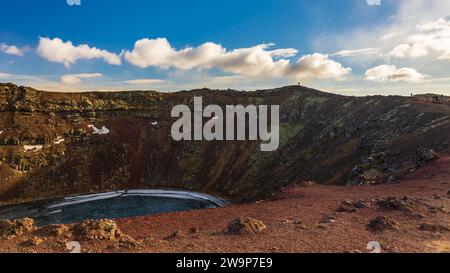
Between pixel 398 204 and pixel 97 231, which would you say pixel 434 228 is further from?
pixel 97 231

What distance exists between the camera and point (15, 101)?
355ft

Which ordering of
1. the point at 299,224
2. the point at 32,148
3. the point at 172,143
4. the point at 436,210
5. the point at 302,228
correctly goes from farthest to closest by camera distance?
the point at 172,143 < the point at 32,148 < the point at 436,210 < the point at 299,224 < the point at 302,228

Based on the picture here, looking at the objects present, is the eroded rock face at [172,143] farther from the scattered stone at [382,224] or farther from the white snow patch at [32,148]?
the scattered stone at [382,224]

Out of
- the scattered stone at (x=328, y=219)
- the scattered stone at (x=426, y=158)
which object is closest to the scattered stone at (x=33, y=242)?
the scattered stone at (x=328, y=219)

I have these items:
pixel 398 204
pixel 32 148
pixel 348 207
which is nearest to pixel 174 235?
pixel 348 207

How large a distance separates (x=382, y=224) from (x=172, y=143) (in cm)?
9164

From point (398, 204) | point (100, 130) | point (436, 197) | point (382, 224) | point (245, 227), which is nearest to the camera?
point (245, 227)

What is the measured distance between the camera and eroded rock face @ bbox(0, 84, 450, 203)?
2660 inches

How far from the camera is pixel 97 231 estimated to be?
56.7 ft

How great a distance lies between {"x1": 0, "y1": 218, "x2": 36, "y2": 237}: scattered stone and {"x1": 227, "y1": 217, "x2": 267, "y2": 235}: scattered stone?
1030 cm

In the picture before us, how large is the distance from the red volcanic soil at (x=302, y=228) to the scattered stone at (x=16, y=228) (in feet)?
2.95

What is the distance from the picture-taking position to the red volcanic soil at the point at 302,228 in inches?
611
